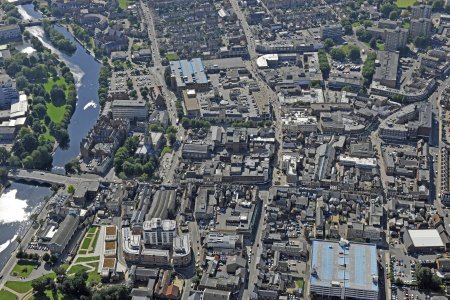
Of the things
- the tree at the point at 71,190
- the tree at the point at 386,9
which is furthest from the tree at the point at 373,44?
the tree at the point at 71,190

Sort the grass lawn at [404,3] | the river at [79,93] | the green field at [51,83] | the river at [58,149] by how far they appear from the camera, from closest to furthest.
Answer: the river at [58,149]
the river at [79,93]
the green field at [51,83]
the grass lawn at [404,3]

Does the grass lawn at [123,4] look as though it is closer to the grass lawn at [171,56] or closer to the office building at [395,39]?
the grass lawn at [171,56]

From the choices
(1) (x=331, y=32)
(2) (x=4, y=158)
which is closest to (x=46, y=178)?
Result: (2) (x=4, y=158)

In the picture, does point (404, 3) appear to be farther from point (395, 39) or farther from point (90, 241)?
point (90, 241)

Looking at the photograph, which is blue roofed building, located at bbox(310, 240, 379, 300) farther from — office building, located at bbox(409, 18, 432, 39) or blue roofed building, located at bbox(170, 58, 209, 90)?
office building, located at bbox(409, 18, 432, 39)

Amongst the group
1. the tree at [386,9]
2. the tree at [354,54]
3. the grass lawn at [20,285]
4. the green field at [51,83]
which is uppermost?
the grass lawn at [20,285]

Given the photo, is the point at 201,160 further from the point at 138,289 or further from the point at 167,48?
the point at 167,48
